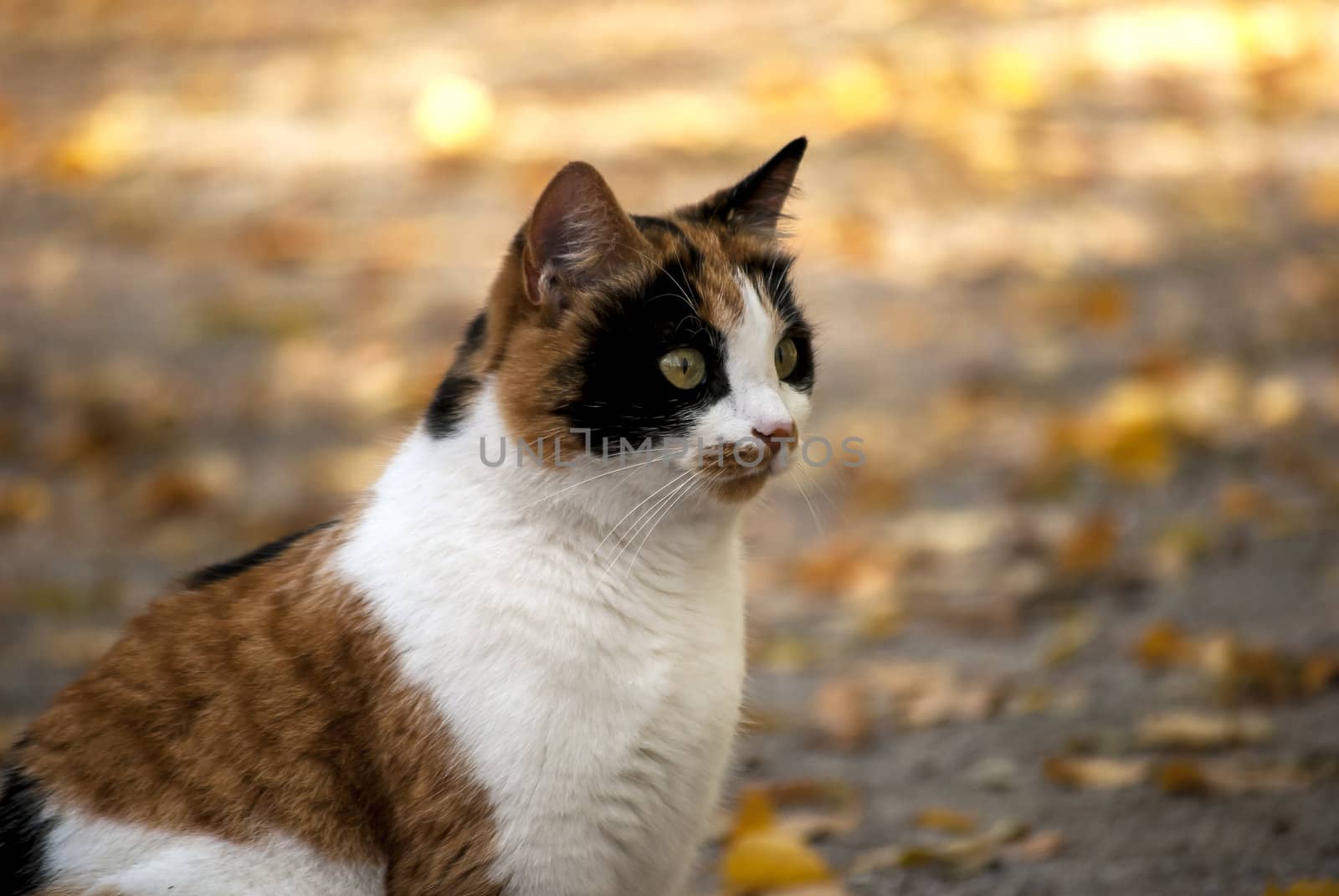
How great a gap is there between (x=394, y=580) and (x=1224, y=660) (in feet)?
7.54

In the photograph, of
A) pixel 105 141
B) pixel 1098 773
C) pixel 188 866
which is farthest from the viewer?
pixel 105 141

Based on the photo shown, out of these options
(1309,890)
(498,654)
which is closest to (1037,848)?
(1309,890)

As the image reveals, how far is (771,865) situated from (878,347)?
3.31 m

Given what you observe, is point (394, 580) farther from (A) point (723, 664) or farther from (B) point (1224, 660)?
(B) point (1224, 660)

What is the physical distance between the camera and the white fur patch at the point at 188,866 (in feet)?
6.31

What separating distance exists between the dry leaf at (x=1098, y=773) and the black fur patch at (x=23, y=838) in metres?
2.08

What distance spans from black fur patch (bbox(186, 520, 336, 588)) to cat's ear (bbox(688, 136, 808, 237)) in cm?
85

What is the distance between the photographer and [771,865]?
267 centimetres

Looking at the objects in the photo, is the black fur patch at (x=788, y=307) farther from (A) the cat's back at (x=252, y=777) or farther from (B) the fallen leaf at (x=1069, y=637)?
(B) the fallen leaf at (x=1069, y=637)

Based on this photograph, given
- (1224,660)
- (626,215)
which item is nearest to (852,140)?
(1224,660)

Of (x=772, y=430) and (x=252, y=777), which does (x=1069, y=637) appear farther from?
(x=252, y=777)

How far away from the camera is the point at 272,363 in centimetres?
568

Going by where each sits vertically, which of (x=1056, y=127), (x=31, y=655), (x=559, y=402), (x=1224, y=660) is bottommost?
(x=1224, y=660)

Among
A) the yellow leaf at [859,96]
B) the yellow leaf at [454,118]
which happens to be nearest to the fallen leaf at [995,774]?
the yellow leaf at [859,96]
